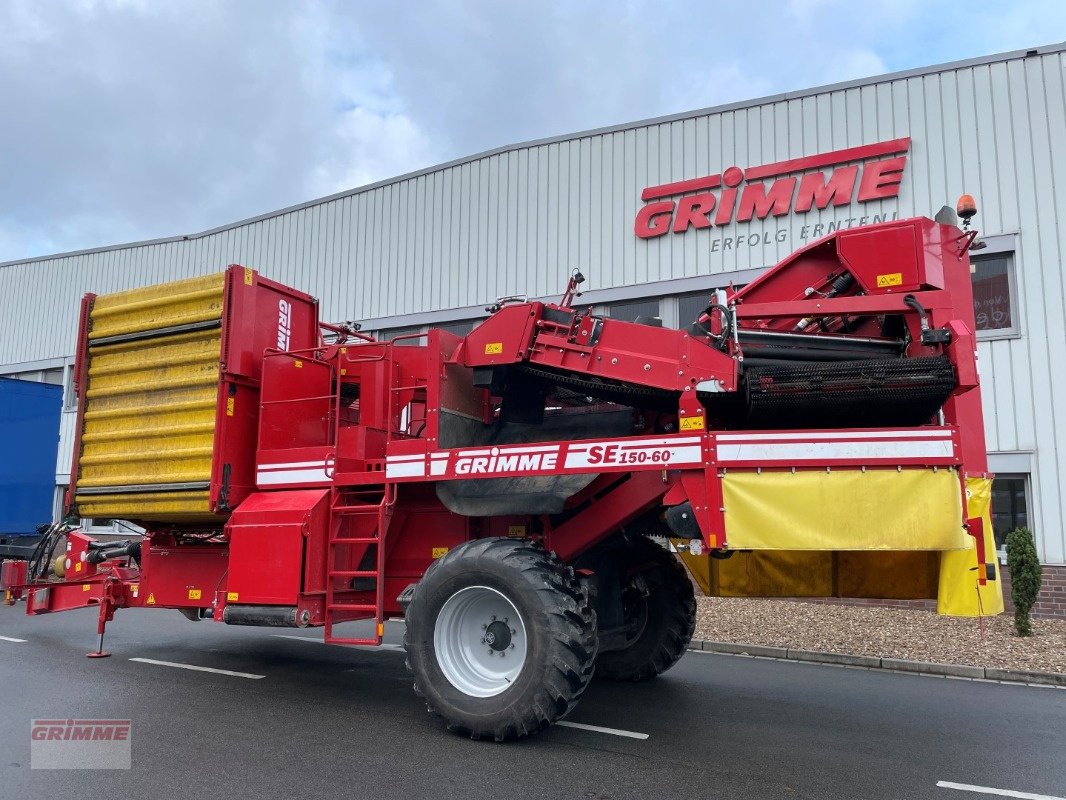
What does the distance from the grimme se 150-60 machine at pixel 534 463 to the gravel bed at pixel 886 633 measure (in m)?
3.31

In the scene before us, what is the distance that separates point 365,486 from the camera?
701 cm

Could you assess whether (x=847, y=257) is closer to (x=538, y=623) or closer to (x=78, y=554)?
(x=538, y=623)

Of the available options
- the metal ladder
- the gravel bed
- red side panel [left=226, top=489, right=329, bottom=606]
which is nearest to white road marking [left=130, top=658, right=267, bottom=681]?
red side panel [left=226, top=489, right=329, bottom=606]

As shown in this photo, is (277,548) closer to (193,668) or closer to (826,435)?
(193,668)

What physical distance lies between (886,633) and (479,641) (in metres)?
6.66

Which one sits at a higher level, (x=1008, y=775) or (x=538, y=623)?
(x=538, y=623)

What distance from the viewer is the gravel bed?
30.9 feet

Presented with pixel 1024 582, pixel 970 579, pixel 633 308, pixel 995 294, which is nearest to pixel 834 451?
pixel 970 579

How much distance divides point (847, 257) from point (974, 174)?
8.34 meters

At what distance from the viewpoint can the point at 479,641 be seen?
6.11 m

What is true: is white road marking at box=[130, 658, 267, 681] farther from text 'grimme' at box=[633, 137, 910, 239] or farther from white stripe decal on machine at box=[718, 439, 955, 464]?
text 'grimme' at box=[633, 137, 910, 239]

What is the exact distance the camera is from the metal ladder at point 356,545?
6594 millimetres

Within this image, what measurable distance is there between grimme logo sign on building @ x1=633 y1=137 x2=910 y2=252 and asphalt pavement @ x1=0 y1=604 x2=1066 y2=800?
25.1ft

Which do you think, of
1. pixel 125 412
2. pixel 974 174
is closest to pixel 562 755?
pixel 125 412
